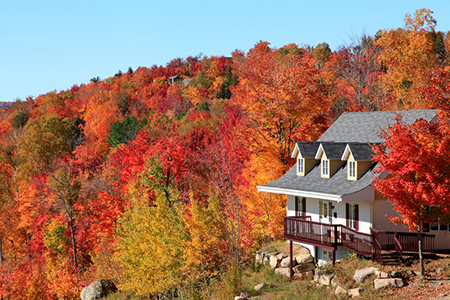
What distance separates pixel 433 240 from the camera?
2266 cm

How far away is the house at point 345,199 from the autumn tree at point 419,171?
1304 millimetres

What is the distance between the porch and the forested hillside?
15.8 ft

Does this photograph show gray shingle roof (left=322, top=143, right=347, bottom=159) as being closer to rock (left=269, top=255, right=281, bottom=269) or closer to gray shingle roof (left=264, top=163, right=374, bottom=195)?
gray shingle roof (left=264, top=163, right=374, bottom=195)

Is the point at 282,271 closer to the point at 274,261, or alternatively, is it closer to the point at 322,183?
the point at 274,261

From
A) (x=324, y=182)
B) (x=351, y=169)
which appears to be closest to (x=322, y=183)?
(x=324, y=182)

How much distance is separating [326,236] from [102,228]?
27.9 meters

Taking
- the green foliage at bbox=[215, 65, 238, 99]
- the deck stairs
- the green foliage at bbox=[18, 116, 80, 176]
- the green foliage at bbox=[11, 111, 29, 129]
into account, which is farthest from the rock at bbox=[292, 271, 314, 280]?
the green foliage at bbox=[11, 111, 29, 129]

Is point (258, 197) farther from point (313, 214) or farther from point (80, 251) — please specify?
point (80, 251)

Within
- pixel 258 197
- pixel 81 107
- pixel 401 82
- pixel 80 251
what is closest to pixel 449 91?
pixel 258 197

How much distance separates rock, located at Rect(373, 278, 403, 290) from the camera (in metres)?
20.5

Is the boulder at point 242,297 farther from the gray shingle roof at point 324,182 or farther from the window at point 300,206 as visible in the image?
the gray shingle roof at point 324,182

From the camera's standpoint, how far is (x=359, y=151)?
25500 mm

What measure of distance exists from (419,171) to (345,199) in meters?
4.96

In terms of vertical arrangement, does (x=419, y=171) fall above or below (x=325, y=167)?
above
